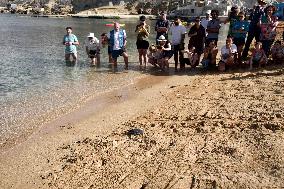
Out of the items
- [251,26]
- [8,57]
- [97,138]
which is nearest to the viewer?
[97,138]

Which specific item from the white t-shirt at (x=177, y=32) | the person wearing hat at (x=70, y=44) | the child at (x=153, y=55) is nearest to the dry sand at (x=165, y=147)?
the white t-shirt at (x=177, y=32)

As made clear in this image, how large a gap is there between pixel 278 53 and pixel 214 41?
218 centimetres

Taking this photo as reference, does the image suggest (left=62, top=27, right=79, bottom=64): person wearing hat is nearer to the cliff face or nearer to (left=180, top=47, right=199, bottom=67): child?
(left=180, top=47, right=199, bottom=67): child

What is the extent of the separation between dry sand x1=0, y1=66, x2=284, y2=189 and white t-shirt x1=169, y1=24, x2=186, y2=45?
4.32 meters

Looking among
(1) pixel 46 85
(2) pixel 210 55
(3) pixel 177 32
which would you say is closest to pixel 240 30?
(2) pixel 210 55

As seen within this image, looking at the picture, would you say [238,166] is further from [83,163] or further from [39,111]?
[39,111]

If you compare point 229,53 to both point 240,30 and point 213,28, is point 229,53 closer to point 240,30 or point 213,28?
point 240,30

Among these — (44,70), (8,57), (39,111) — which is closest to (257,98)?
(39,111)

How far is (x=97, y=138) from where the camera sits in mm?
7027

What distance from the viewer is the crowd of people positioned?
1260 centimetres

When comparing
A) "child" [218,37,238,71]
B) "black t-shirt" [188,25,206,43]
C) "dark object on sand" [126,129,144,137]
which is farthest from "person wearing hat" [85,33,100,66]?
"dark object on sand" [126,129,144,137]

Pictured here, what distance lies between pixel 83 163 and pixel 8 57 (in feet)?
47.4

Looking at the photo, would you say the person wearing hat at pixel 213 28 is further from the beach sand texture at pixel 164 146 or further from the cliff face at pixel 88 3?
the cliff face at pixel 88 3

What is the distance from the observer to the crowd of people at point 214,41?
41.3 ft
